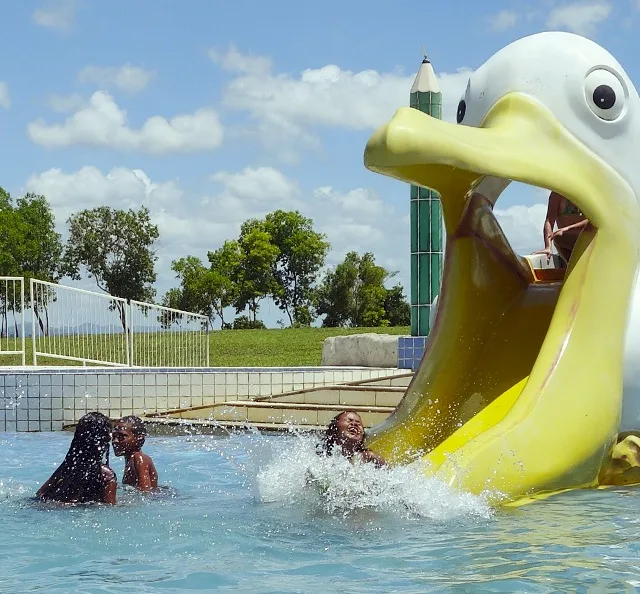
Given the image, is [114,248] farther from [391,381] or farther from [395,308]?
[391,381]

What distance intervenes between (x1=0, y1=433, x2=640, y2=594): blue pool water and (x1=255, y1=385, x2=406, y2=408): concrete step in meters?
4.00

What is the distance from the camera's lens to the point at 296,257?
41.4 m

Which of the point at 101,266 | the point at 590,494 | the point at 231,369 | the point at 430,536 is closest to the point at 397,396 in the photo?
the point at 231,369

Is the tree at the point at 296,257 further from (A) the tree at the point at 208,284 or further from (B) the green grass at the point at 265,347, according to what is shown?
(B) the green grass at the point at 265,347

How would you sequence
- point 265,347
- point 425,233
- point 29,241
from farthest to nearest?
point 29,241
point 265,347
point 425,233

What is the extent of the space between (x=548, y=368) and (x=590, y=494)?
0.72m

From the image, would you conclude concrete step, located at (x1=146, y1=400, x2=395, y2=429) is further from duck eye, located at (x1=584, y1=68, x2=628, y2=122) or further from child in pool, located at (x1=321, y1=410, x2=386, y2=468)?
duck eye, located at (x1=584, y1=68, x2=628, y2=122)

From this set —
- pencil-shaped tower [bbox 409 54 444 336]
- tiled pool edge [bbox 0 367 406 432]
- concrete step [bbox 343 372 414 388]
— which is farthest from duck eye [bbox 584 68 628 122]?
pencil-shaped tower [bbox 409 54 444 336]

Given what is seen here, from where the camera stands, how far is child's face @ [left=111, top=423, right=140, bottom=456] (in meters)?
5.82

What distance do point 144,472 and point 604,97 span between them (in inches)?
131

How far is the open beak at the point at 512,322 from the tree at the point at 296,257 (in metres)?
35.4

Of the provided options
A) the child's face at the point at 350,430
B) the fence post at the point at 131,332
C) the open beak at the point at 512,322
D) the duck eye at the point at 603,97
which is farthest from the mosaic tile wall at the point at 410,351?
the child's face at the point at 350,430

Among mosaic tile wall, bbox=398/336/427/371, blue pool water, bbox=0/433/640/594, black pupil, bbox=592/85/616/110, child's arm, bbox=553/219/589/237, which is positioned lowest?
blue pool water, bbox=0/433/640/594

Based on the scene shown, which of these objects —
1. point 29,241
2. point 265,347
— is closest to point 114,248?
point 29,241
